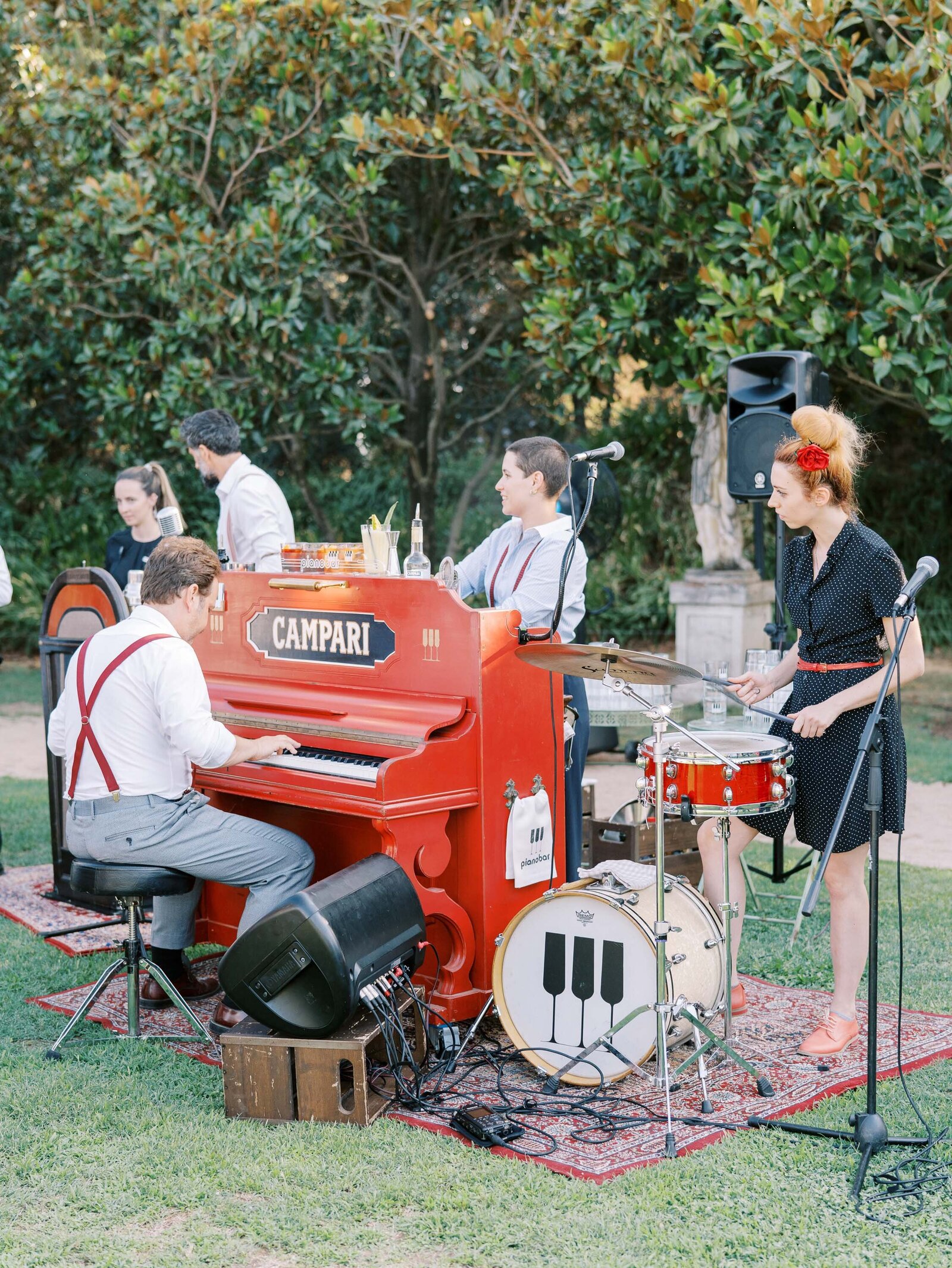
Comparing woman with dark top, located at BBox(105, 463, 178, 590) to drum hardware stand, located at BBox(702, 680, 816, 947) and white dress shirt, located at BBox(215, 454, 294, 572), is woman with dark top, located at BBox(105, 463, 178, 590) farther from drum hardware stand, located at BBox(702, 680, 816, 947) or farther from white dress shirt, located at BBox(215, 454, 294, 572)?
drum hardware stand, located at BBox(702, 680, 816, 947)

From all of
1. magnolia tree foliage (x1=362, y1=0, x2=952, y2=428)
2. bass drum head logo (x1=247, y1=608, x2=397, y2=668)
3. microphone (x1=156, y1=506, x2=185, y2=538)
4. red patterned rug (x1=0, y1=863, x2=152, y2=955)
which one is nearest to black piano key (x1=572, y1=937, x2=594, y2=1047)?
bass drum head logo (x1=247, y1=608, x2=397, y2=668)

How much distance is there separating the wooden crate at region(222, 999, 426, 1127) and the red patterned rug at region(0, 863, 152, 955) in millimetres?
1456

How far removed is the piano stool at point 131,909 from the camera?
4.18 meters

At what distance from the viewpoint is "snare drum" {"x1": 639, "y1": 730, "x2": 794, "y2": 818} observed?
149 inches

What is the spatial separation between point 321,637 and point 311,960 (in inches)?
56.6

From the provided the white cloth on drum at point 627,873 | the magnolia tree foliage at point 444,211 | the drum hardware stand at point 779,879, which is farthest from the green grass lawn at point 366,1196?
the magnolia tree foliage at point 444,211

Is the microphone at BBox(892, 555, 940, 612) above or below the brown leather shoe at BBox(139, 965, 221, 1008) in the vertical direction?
above

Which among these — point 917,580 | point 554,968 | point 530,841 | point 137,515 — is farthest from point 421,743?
point 137,515

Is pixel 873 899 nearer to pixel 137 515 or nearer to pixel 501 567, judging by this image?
pixel 501 567

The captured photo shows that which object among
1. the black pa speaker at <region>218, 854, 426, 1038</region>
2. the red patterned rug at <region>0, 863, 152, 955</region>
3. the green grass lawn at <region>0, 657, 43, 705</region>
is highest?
the black pa speaker at <region>218, 854, 426, 1038</region>

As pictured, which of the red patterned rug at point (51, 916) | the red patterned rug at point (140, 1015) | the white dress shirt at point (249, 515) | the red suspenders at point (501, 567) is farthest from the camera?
the white dress shirt at point (249, 515)

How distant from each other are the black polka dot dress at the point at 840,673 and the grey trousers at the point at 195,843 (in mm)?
1487

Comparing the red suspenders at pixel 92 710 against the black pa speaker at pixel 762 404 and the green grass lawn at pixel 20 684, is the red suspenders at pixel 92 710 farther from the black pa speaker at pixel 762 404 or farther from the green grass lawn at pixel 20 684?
the green grass lawn at pixel 20 684

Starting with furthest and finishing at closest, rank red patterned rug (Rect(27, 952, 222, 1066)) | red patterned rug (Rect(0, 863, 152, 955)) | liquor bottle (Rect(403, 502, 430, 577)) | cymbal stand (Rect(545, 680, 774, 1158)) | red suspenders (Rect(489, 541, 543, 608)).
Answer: red patterned rug (Rect(0, 863, 152, 955)) → red suspenders (Rect(489, 541, 543, 608)) → liquor bottle (Rect(403, 502, 430, 577)) → red patterned rug (Rect(27, 952, 222, 1066)) → cymbal stand (Rect(545, 680, 774, 1158))
